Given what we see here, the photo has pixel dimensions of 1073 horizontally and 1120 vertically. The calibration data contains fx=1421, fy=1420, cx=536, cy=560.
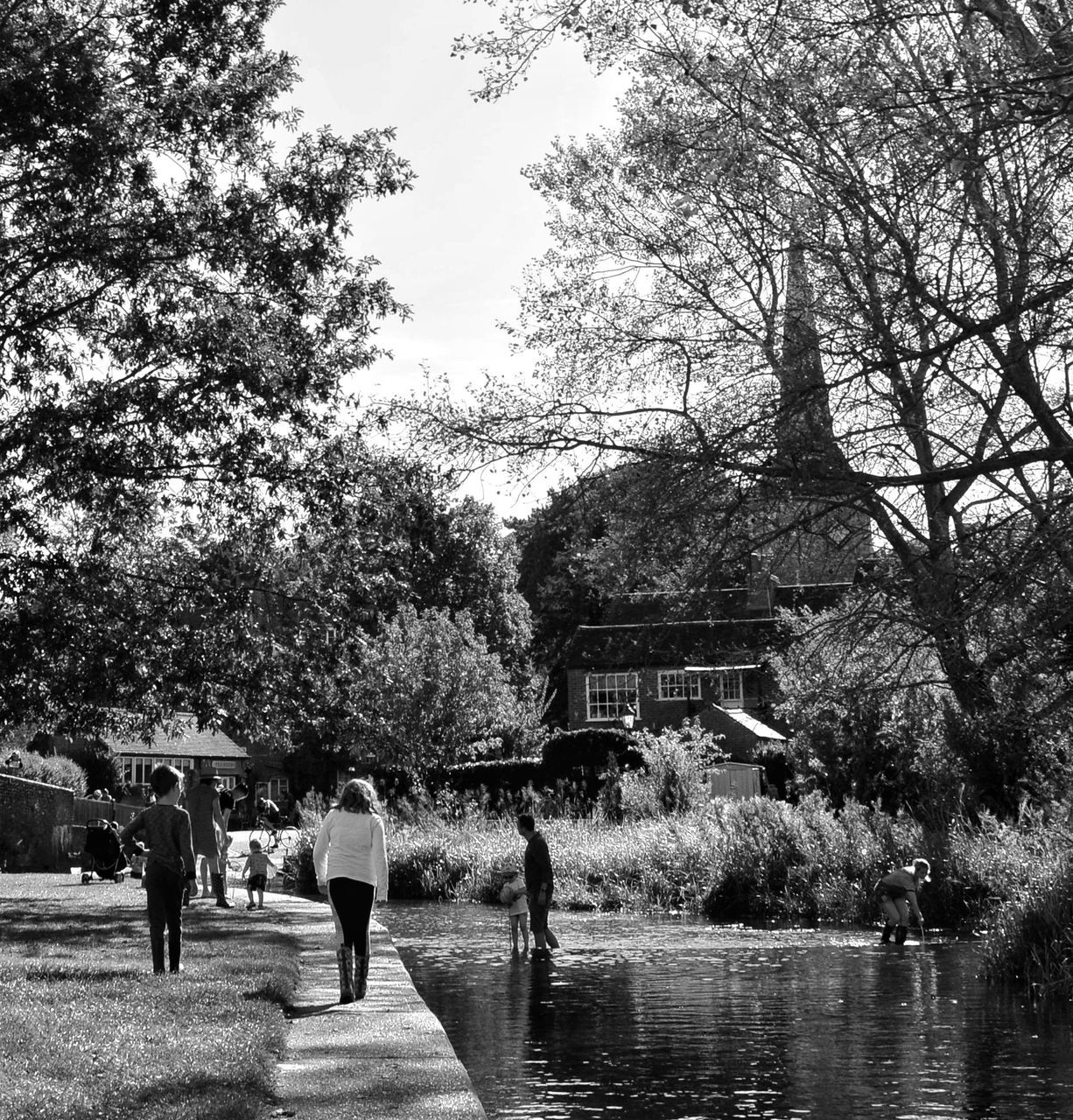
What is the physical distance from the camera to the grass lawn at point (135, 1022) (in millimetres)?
6348

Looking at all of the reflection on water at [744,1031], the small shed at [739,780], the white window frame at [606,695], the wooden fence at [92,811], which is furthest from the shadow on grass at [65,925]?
the white window frame at [606,695]

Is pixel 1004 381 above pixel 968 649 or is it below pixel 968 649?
above

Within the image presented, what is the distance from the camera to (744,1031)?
11383mm

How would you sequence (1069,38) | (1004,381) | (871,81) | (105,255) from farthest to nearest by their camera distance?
1. (105,255)
2. (1004,381)
3. (871,81)
4. (1069,38)

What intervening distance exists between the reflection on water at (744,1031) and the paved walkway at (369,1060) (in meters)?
0.64

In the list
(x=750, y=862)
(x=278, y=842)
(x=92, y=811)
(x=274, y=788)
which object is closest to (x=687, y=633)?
(x=750, y=862)

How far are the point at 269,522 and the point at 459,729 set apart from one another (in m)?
26.9

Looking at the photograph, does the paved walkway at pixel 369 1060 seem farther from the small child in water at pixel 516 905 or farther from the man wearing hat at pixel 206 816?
the man wearing hat at pixel 206 816

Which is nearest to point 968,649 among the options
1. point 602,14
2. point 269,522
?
point 602,14

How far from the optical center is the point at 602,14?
1088 cm

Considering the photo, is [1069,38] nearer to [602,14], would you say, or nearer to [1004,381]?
[1004,381]

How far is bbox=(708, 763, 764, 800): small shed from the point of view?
129 ft

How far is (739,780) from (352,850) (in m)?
31.6

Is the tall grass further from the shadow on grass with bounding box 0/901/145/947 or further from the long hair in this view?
the shadow on grass with bounding box 0/901/145/947
